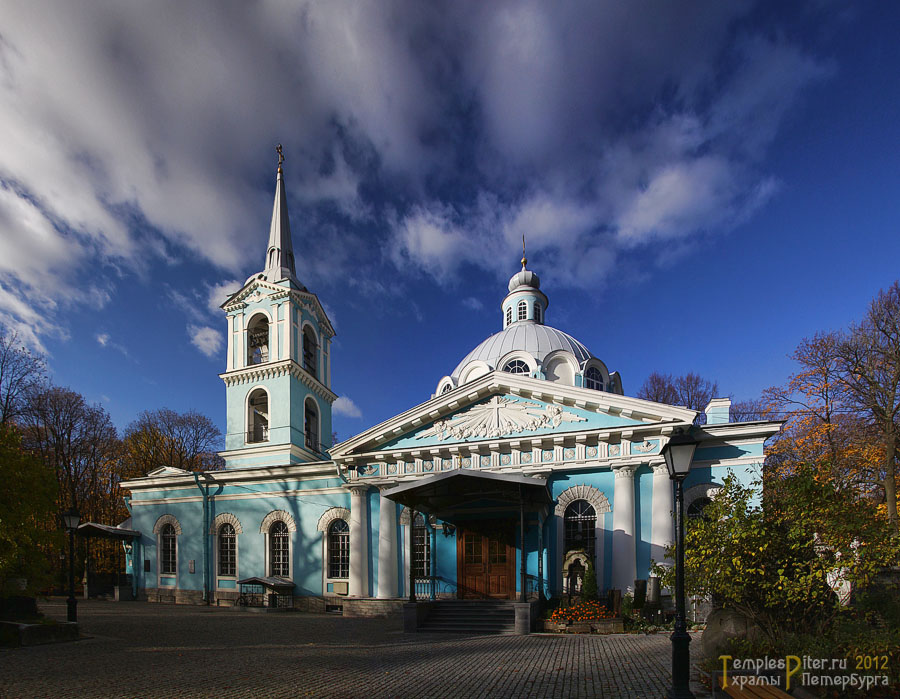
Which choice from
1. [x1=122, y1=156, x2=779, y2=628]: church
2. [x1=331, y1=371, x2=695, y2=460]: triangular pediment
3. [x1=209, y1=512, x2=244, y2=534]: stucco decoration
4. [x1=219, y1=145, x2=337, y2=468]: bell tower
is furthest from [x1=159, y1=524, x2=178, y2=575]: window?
[x1=331, y1=371, x2=695, y2=460]: triangular pediment

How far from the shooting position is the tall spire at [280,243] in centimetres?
2494

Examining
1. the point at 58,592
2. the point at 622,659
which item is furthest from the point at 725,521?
the point at 58,592

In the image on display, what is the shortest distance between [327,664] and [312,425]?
1632 cm

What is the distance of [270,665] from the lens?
8938mm

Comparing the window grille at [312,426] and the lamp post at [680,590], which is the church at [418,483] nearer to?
the window grille at [312,426]

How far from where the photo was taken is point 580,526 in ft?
54.0

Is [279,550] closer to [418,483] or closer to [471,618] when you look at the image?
[418,483]

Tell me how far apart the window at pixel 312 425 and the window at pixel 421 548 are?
25.5 feet

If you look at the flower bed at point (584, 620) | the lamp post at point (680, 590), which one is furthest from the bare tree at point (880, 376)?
the lamp post at point (680, 590)

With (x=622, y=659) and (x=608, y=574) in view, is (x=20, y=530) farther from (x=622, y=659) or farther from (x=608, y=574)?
(x=608, y=574)

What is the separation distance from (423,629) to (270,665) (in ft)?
18.8

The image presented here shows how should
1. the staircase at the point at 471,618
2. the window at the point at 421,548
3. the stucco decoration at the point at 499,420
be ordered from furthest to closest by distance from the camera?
the window at the point at 421,548 < the stucco decoration at the point at 499,420 < the staircase at the point at 471,618

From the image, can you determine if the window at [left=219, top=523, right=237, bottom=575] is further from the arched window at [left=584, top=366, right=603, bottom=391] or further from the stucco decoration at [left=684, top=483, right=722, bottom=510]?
the stucco decoration at [left=684, top=483, right=722, bottom=510]

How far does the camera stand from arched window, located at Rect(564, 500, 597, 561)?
53.4ft
